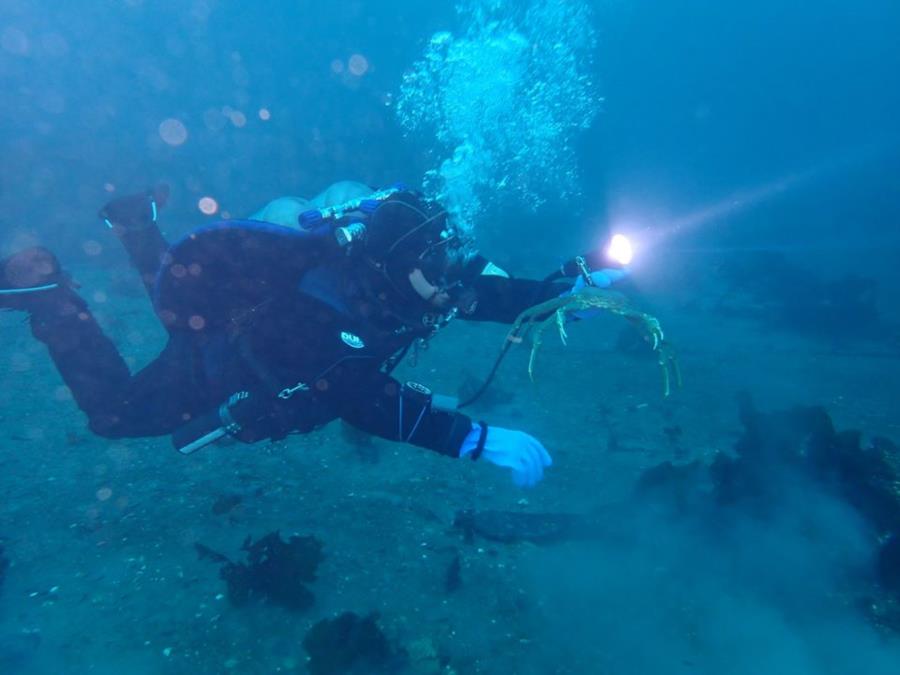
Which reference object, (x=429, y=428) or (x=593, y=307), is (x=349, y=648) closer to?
(x=429, y=428)

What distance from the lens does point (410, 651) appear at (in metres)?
4.60

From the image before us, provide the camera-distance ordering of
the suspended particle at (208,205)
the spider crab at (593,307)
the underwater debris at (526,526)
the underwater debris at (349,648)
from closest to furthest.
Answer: the spider crab at (593,307) < the underwater debris at (349,648) < the underwater debris at (526,526) < the suspended particle at (208,205)

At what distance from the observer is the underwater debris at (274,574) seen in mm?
4879

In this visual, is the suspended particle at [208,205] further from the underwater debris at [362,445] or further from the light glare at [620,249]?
the light glare at [620,249]

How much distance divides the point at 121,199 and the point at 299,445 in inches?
164

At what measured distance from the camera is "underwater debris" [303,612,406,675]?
4.26 metres

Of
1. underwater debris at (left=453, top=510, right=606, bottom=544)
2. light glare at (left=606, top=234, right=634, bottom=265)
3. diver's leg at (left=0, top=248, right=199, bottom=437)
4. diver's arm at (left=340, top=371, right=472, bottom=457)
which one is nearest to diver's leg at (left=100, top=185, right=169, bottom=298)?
diver's leg at (left=0, top=248, right=199, bottom=437)

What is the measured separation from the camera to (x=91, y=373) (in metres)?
5.29

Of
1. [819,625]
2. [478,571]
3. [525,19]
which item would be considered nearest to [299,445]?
[478,571]

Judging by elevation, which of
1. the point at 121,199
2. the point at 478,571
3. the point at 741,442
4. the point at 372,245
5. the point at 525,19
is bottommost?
the point at 478,571

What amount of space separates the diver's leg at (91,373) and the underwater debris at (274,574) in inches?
62.7

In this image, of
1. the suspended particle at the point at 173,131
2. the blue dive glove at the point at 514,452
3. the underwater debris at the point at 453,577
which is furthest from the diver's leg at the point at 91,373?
the suspended particle at the point at 173,131

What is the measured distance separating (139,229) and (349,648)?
5078 mm

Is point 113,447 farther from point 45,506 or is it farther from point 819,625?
point 819,625
